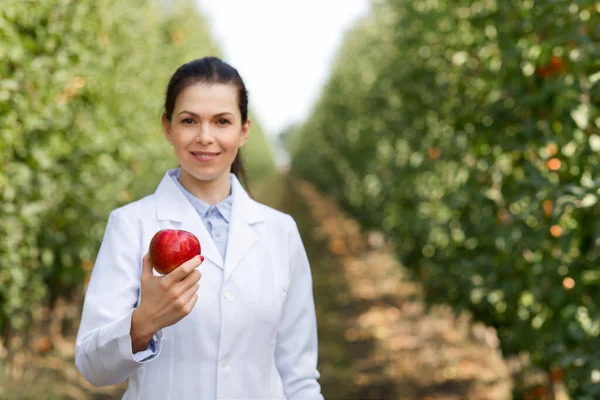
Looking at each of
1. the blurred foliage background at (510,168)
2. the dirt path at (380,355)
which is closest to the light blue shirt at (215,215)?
the blurred foliage background at (510,168)

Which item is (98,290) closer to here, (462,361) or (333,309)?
(462,361)

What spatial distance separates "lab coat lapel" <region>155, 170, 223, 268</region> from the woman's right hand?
0.88ft

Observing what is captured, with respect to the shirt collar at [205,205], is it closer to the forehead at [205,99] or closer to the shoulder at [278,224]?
the shoulder at [278,224]

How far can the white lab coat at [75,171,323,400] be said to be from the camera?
5.16ft

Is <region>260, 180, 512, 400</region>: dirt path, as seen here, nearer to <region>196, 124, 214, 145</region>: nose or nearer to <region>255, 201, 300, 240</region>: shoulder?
<region>255, 201, 300, 240</region>: shoulder

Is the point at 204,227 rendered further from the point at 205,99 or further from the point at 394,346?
the point at 394,346

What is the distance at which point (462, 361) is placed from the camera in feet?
19.5

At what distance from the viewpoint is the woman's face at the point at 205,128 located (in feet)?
5.60

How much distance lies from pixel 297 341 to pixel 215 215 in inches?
16.4

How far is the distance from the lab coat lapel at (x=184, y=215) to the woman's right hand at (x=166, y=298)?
269mm

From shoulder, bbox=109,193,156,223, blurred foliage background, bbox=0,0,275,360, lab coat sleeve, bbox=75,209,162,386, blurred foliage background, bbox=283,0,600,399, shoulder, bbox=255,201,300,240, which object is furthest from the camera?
blurred foliage background, bbox=0,0,275,360

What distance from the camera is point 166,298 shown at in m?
1.40

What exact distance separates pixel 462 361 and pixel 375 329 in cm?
156

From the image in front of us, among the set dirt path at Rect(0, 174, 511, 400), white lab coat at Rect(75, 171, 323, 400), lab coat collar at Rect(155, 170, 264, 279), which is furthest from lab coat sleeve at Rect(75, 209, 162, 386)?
dirt path at Rect(0, 174, 511, 400)
